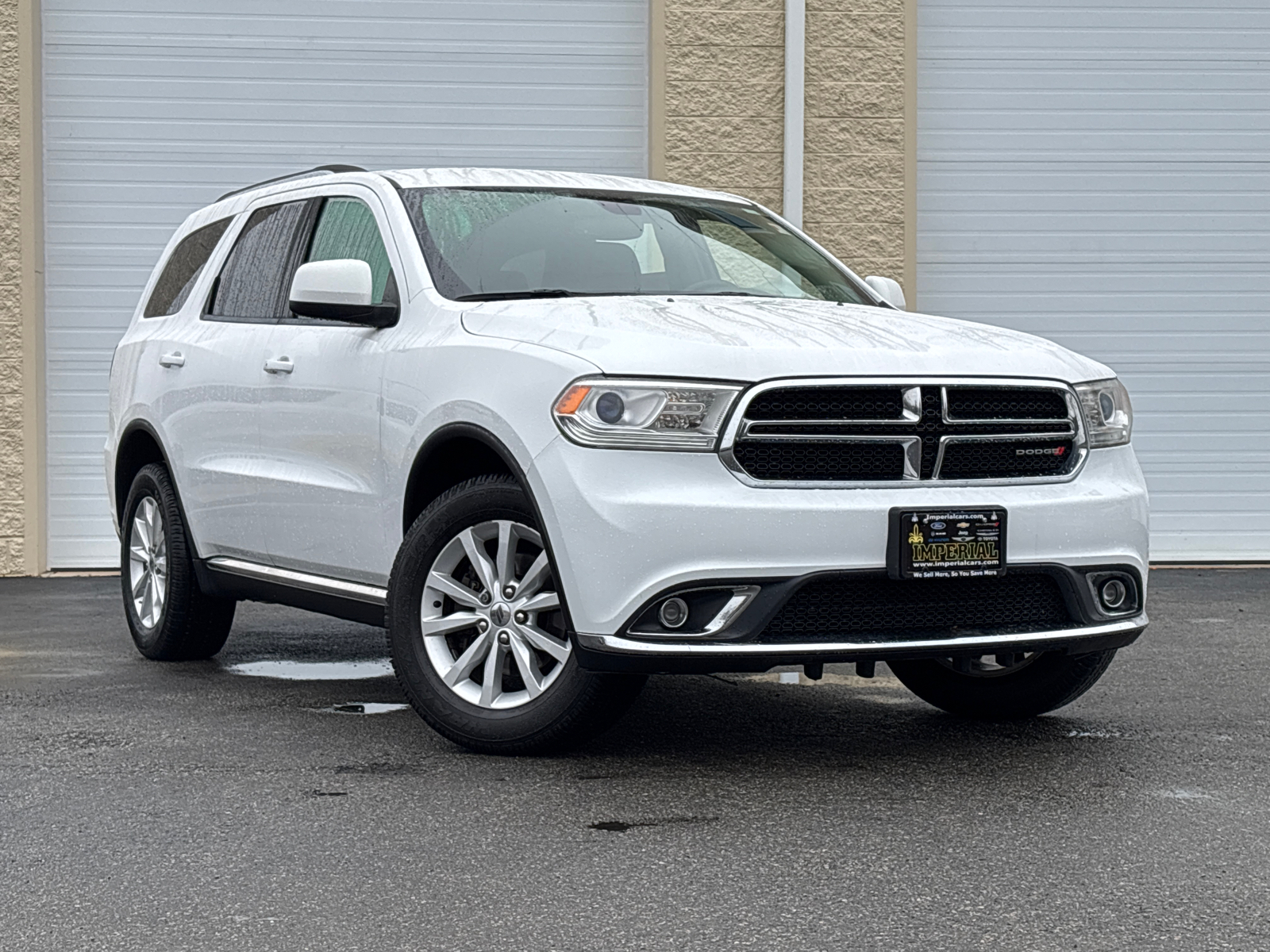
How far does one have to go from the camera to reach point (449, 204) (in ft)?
20.4

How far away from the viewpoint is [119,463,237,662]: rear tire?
23.8ft

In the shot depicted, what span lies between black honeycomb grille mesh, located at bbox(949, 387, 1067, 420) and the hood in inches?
2.0

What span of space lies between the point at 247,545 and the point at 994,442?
9.55 feet

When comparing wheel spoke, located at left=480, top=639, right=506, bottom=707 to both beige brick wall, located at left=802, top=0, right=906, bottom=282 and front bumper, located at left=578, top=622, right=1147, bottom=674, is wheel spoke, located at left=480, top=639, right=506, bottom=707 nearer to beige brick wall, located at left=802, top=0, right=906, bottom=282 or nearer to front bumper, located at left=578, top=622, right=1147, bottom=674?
front bumper, located at left=578, top=622, right=1147, bottom=674

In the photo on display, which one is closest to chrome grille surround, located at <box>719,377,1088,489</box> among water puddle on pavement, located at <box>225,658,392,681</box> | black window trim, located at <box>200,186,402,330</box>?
black window trim, located at <box>200,186,402,330</box>

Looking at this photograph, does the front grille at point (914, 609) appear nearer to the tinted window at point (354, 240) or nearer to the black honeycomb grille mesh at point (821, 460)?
the black honeycomb grille mesh at point (821, 460)

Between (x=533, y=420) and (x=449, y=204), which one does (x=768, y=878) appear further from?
(x=449, y=204)

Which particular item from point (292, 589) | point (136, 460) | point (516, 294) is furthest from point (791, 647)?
point (136, 460)

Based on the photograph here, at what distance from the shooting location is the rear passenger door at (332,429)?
5836 millimetres

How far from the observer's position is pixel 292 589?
20.8ft

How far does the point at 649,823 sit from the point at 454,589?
108cm

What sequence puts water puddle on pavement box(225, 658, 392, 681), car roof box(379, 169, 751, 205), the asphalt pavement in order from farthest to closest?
water puddle on pavement box(225, 658, 392, 681) < car roof box(379, 169, 751, 205) < the asphalt pavement

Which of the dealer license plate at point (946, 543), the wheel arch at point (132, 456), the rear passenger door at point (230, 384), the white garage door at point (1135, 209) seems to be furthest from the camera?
the white garage door at point (1135, 209)

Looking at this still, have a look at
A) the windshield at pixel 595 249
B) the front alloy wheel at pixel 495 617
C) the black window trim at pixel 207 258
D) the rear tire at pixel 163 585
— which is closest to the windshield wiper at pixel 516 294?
the windshield at pixel 595 249
